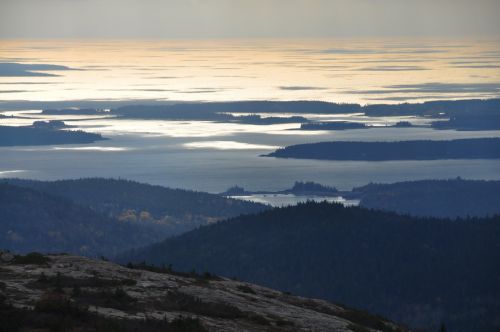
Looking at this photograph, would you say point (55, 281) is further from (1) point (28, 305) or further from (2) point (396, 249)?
(2) point (396, 249)

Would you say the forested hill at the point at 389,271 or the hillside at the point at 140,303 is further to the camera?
the forested hill at the point at 389,271

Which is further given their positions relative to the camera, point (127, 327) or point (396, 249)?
point (396, 249)

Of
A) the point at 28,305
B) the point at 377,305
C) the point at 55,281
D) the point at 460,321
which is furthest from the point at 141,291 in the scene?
the point at 377,305

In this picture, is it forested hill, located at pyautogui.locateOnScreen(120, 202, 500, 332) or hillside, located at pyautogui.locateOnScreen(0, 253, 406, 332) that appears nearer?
hillside, located at pyautogui.locateOnScreen(0, 253, 406, 332)

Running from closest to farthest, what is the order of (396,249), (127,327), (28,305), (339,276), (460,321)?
(127,327) < (28,305) < (460,321) < (339,276) < (396,249)

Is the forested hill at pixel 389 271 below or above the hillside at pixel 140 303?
below

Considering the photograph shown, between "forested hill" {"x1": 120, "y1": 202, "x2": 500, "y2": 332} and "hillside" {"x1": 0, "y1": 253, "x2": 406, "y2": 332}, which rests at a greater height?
"hillside" {"x1": 0, "y1": 253, "x2": 406, "y2": 332}

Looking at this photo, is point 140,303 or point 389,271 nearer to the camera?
point 140,303

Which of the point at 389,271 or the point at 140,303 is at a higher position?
the point at 140,303
